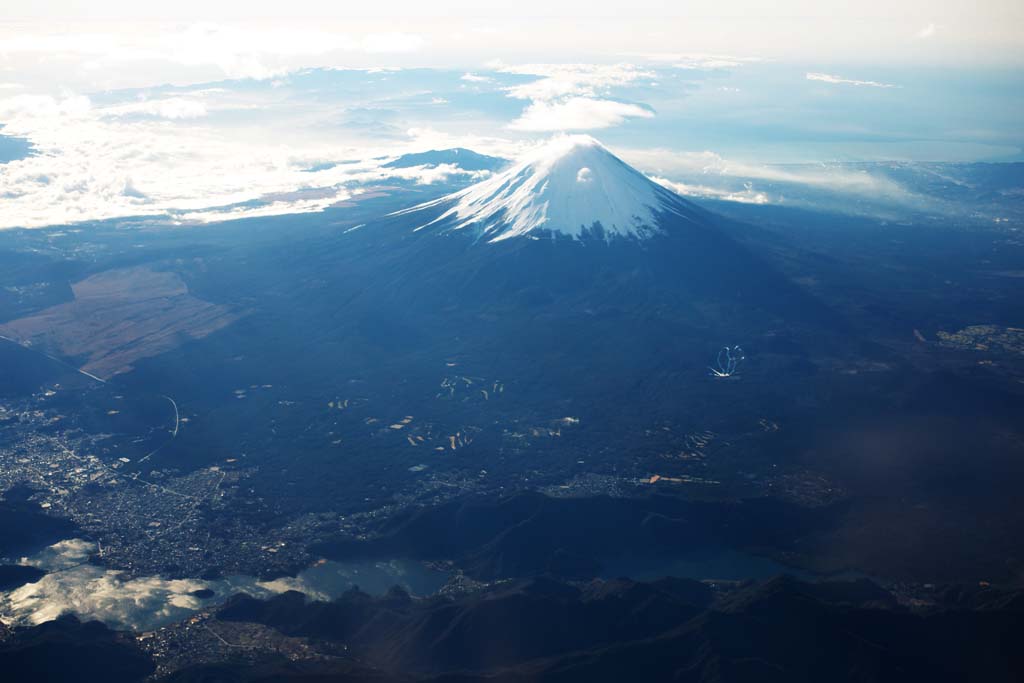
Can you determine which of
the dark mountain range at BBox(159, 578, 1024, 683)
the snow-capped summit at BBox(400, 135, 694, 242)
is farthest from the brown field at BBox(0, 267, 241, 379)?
the dark mountain range at BBox(159, 578, 1024, 683)

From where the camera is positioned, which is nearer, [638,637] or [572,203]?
[638,637]

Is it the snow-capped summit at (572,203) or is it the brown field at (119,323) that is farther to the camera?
the snow-capped summit at (572,203)

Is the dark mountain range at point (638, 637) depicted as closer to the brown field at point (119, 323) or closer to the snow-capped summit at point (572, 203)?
the brown field at point (119, 323)

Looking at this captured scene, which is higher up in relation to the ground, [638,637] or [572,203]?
[572,203]

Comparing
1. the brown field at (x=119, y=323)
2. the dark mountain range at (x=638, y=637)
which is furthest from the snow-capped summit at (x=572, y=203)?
the dark mountain range at (x=638, y=637)

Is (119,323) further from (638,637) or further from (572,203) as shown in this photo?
(638,637)

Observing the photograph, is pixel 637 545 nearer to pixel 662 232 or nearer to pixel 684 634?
pixel 684 634

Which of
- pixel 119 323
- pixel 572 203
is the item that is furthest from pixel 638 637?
pixel 572 203

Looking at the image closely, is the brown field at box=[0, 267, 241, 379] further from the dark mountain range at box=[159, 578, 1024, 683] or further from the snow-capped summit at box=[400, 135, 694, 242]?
the dark mountain range at box=[159, 578, 1024, 683]
